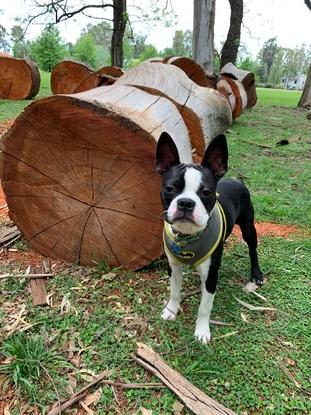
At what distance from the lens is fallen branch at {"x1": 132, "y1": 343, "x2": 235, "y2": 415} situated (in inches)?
91.0

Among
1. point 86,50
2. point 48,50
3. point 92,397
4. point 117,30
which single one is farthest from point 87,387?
point 86,50

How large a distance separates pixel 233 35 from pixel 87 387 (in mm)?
17424

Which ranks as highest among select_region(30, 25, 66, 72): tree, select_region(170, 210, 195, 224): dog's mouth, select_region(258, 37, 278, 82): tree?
select_region(170, 210, 195, 224): dog's mouth

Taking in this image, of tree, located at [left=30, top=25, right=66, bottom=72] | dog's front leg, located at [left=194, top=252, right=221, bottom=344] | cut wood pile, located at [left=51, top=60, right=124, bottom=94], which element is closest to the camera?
dog's front leg, located at [left=194, top=252, right=221, bottom=344]

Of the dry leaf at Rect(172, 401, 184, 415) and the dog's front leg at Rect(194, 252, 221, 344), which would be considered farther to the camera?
the dog's front leg at Rect(194, 252, 221, 344)

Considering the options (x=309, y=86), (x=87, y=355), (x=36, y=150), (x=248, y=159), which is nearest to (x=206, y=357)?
(x=87, y=355)

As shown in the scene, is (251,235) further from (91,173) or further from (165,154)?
(91,173)

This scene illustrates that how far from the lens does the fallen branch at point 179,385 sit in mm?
2311

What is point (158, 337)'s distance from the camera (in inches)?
113

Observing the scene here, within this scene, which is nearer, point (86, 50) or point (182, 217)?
point (182, 217)

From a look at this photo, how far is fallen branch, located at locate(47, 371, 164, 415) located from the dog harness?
0.81 m

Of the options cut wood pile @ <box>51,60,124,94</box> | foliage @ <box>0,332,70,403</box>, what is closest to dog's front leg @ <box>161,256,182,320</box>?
foliage @ <box>0,332,70,403</box>

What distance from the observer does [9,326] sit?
2879 millimetres

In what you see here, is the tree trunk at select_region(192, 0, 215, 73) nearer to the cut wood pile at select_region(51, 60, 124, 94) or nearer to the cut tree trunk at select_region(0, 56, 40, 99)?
the cut wood pile at select_region(51, 60, 124, 94)
